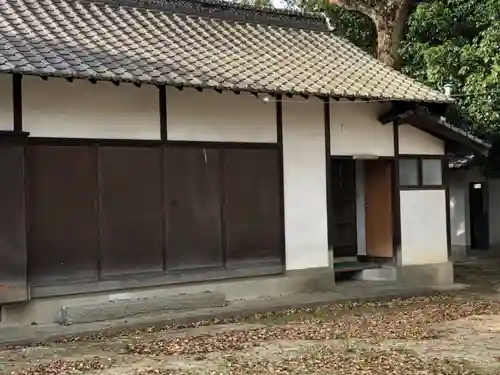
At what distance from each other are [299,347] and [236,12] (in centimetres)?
796

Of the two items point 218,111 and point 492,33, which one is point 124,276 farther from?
point 492,33

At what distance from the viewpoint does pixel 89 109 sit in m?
10.6

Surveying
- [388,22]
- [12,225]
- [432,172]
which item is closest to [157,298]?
[12,225]

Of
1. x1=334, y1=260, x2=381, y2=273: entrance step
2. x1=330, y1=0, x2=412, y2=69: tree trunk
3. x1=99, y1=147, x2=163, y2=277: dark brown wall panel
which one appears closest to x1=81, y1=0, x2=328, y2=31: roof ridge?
x1=330, y1=0, x2=412, y2=69: tree trunk

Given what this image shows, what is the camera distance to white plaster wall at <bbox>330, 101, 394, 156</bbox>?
43.5 ft

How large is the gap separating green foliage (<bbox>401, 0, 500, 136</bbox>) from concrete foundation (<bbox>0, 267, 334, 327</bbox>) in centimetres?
506

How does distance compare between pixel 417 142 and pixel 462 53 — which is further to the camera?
pixel 462 53

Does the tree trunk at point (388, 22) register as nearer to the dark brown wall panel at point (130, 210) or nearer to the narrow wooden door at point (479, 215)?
the narrow wooden door at point (479, 215)

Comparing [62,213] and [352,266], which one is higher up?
[62,213]

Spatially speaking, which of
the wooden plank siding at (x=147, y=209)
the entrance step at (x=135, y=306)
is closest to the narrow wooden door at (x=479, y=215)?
the wooden plank siding at (x=147, y=209)

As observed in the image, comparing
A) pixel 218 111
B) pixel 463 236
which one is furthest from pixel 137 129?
pixel 463 236

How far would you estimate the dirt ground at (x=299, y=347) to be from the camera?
7.71 m

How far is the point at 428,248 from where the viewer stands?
14422 millimetres

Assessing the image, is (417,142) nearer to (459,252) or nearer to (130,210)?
(130,210)
